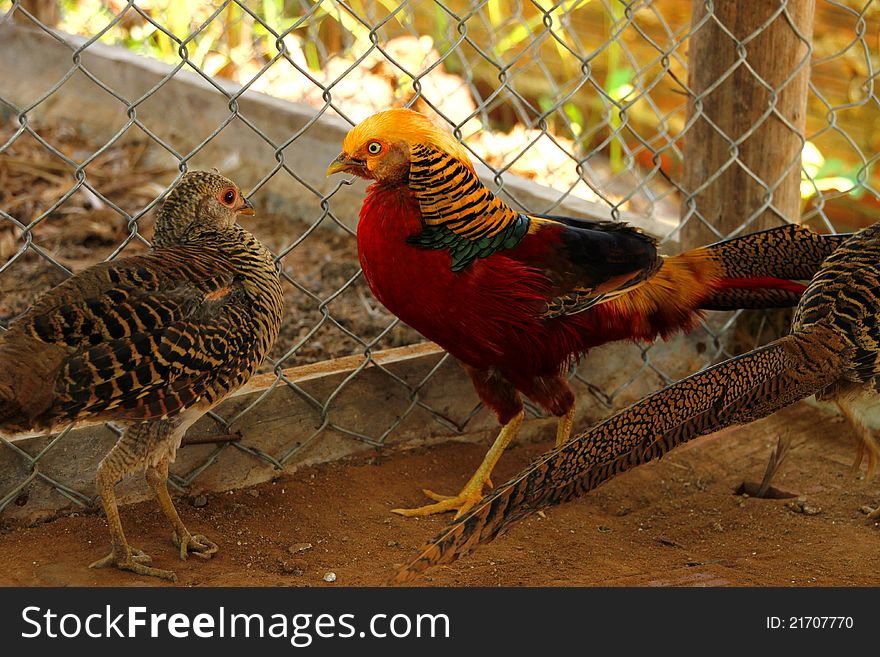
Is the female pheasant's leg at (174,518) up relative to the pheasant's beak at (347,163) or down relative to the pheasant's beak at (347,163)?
down

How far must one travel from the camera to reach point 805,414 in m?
2.95

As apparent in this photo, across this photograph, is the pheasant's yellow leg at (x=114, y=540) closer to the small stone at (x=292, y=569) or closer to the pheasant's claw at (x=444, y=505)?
the small stone at (x=292, y=569)

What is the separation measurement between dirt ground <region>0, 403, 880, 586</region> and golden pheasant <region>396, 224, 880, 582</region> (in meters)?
0.28

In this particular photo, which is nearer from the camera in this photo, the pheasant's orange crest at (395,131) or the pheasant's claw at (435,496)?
the pheasant's orange crest at (395,131)

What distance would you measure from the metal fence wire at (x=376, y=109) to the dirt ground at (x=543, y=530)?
0.40 ft

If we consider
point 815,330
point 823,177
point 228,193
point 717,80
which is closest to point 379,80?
point 823,177

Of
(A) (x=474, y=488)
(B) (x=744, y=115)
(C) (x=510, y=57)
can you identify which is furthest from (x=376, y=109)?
(A) (x=474, y=488)

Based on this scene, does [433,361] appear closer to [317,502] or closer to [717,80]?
[317,502]

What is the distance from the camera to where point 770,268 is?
2859mm

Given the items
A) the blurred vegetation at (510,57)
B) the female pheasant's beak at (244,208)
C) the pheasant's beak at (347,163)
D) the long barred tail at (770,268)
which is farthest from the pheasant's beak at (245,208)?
the blurred vegetation at (510,57)

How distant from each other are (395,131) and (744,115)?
4.17ft

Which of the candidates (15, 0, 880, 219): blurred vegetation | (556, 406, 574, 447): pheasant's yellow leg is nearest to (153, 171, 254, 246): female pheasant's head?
(556, 406, 574, 447): pheasant's yellow leg

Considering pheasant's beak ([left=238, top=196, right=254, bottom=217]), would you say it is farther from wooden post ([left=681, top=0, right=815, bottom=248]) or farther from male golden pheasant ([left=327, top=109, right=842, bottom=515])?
wooden post ([left=681, top=0, right=815, bottom=248])

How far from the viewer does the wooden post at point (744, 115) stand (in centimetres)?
307
